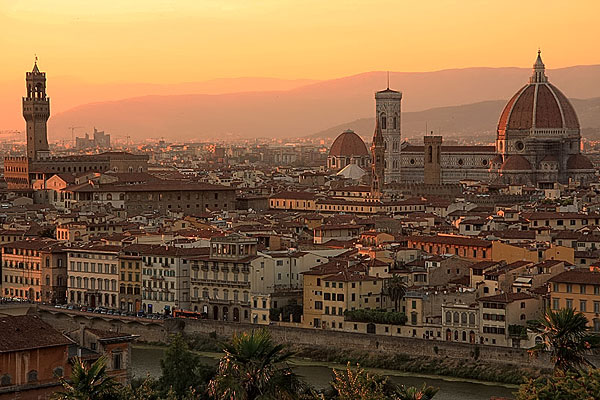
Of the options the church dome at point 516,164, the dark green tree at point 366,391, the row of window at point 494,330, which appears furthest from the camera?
the church dome at point 516,164

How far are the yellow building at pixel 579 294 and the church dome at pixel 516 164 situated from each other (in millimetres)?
64068

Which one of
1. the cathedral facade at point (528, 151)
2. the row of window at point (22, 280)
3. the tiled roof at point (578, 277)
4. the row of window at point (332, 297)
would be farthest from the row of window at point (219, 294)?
the cathedral facade at point (528, 151)

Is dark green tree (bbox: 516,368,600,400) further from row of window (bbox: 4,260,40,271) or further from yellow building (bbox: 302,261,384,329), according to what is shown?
row of window (bbox: 4,260,40,271)

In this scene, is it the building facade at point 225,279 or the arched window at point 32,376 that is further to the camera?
the building facade at point 225,279

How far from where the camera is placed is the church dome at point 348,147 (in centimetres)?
14088

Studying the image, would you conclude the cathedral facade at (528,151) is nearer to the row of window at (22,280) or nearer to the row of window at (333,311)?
the row of window at (22,280)

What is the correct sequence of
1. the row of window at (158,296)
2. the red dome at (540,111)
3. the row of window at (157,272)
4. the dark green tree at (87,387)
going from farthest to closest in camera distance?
1. the red dome at (540,111)
2. the row of window at (158,296)
3. the row of window at (157,272)
4. the dark green tree at (87,387)

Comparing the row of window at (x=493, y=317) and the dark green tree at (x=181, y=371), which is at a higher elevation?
the row of window at (x=493, y=317)

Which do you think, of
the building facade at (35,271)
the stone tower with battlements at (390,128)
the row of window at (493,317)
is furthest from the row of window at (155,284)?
the stone tower with battlements at (390,128)

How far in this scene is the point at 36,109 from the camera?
10750 centimetres

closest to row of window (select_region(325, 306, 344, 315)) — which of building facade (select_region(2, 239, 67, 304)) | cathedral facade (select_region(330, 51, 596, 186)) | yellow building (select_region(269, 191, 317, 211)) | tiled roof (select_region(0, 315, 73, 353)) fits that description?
building facade (select_region(2, 239, 67, 304))

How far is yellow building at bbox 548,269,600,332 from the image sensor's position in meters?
40.2

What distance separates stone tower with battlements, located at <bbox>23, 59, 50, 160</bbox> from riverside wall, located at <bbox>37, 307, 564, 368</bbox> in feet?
194

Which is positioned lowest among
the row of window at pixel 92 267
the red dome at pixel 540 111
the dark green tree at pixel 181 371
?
the dark green tree at pixel 181 371
